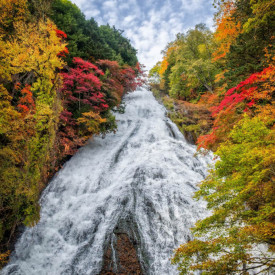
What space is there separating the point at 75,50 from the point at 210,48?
12.9 metres

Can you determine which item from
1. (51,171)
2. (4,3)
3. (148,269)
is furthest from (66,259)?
(4,3)

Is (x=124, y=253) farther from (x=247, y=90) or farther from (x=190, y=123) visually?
(x=190, y=123)

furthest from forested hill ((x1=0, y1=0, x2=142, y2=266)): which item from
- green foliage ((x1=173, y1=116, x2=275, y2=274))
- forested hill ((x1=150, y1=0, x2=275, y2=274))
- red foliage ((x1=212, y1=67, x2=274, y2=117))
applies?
red foliage ((x1=212, y1=67, x2=274, y2=117))

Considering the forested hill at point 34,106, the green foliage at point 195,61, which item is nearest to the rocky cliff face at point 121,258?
the forested hill at point 34,106

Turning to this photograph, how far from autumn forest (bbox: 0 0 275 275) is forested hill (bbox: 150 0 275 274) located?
0.12 feet

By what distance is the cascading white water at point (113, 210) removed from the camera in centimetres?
649

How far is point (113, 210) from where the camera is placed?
7.63 metres

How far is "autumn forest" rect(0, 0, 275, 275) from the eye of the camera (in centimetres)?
405

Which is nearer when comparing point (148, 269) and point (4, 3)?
point (148, 269)

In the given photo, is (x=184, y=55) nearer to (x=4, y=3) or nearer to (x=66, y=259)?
(x=4, y=3)

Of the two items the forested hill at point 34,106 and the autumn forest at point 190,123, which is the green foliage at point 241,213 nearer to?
the autumn forest at point 190,123

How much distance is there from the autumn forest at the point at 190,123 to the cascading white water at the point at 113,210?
58 centimetres

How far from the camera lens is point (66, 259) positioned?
671cm

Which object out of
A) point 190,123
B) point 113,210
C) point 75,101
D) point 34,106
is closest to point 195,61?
point 190,123
